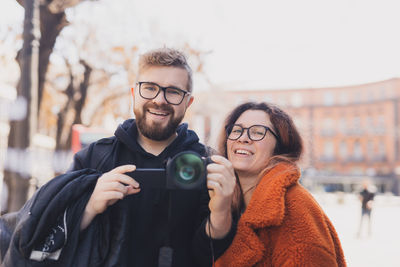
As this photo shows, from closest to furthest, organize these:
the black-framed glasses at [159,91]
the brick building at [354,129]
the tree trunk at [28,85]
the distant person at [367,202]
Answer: the black-framed glasses at [159,91]
the tree trunk at [28,85]
the distant person at [367,202]
the brick building at [354,129]

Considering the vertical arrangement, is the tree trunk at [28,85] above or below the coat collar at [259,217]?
above

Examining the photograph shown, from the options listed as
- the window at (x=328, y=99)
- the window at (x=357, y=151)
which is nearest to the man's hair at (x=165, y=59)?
the window at (x=357, y=151)

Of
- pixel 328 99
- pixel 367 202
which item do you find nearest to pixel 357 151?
pixel 328 99

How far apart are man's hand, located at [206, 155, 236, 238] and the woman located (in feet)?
0.39

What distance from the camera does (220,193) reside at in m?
1.72

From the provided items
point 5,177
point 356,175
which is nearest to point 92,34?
point 5,177

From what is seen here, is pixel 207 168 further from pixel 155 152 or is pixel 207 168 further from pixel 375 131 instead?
pixel 375 131

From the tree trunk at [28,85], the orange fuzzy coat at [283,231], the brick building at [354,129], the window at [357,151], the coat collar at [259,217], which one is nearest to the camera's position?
the orange fuzzy coat at [283,231]

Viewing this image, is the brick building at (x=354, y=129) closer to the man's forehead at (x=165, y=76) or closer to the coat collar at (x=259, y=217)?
the man's forehead at (x=165, y=76)

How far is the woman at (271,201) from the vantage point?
5.42ft

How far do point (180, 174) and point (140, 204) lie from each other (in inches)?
17.1

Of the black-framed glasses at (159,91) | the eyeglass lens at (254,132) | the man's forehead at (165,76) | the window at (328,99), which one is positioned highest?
the window at (328,99)

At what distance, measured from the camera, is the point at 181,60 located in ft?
6.68

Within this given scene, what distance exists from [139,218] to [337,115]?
57.0m
